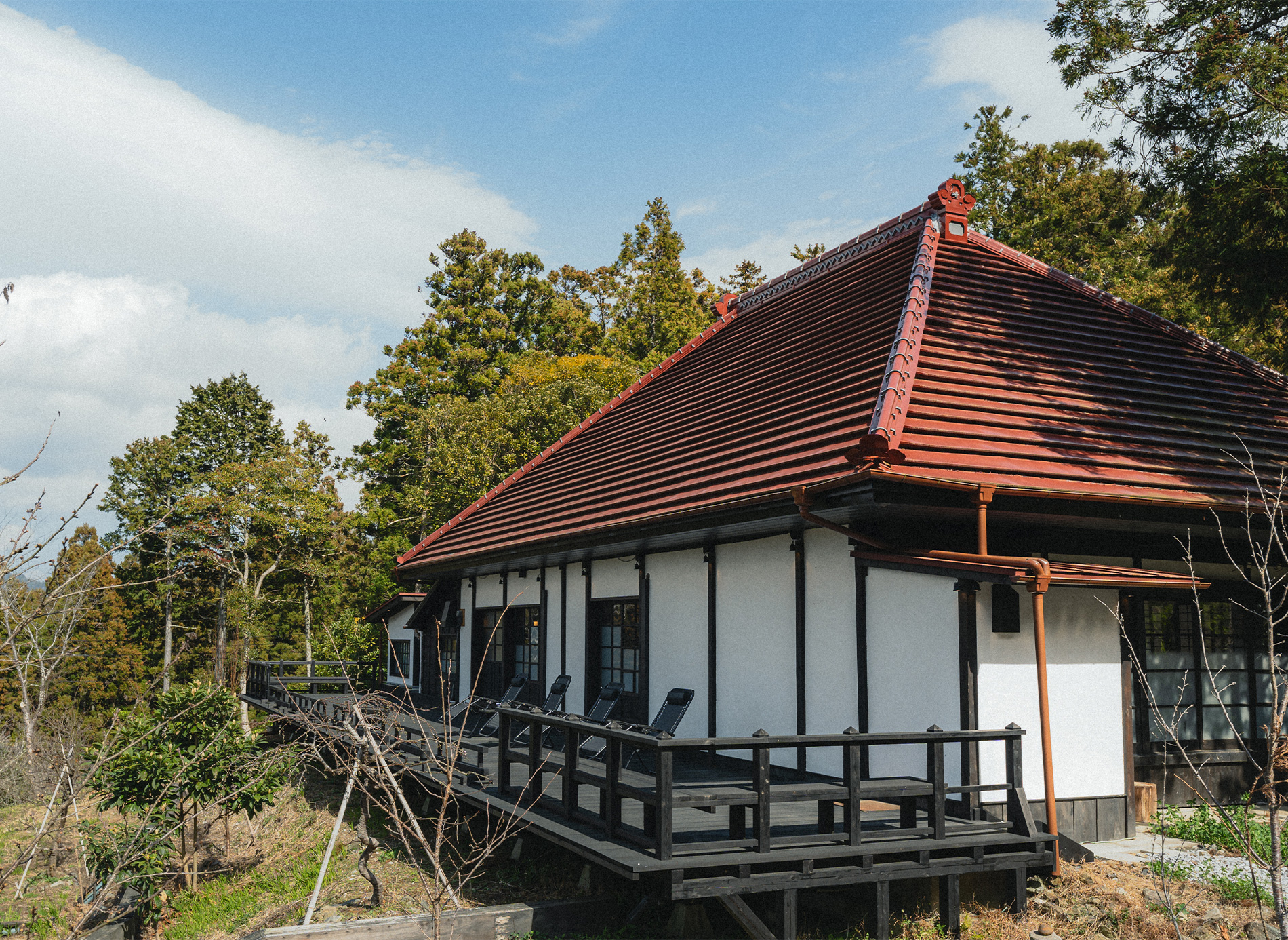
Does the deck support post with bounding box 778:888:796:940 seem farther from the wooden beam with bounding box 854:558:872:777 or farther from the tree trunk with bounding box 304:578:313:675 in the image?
the tree trunk with bounding box 304:578:313:675

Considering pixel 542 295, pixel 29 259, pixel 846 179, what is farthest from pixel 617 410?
pixel 542 295

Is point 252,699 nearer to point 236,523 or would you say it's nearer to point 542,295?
point 236,523

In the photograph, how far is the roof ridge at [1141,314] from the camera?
11688 mm

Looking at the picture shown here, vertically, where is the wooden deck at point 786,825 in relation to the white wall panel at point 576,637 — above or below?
below

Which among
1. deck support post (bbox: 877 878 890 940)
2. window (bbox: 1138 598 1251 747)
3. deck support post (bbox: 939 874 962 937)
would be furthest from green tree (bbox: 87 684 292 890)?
window (bbox: 1138 598 1251 747)

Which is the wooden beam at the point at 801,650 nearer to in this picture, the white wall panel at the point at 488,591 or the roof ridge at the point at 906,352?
the roof ridge at the point at 906,352

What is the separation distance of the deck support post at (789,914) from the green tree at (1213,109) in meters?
8.52

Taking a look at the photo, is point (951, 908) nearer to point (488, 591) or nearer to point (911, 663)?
point (911, 663)

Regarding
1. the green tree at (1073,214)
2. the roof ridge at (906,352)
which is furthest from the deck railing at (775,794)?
the green tree at (1073,214)

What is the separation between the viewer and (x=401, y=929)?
688 cm

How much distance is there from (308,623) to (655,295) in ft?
61.8

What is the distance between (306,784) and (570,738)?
1119cm

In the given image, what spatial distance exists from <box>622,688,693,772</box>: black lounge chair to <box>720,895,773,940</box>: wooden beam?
3514 mm

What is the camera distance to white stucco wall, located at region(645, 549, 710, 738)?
10492 millimetres
